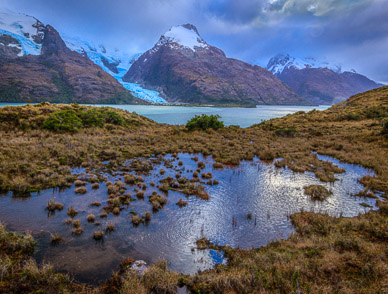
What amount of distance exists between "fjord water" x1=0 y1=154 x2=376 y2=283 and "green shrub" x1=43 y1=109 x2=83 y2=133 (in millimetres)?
19952

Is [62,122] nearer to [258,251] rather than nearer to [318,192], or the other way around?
[258,251]

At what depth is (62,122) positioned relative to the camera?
30062mm

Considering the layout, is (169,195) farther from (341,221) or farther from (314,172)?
(314,172)

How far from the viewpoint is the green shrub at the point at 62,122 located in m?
28.5

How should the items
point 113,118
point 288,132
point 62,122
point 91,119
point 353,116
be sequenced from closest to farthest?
point 62,122
point 91,119
point 288,132
point 113,118
point 353,116

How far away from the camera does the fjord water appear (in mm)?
7305

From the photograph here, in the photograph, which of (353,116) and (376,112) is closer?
(376,112)

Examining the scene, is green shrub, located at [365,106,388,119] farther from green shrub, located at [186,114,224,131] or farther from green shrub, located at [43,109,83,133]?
green shrub, located at [43,109,83,133]

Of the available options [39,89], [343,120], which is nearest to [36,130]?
[343,120]

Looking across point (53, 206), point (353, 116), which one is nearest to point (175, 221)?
point (53, 206)

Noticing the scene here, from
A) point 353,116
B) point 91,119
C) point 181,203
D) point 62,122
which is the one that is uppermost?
point 353,116

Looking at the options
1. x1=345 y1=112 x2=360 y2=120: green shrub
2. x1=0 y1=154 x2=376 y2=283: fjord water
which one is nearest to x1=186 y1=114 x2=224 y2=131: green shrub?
x1=0 y1=154 x2=376 y2=283: fjord water

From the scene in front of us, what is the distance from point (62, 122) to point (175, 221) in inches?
1174

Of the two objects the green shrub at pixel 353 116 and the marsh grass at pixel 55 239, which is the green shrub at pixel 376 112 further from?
the marsh grass at pixel 55 239
